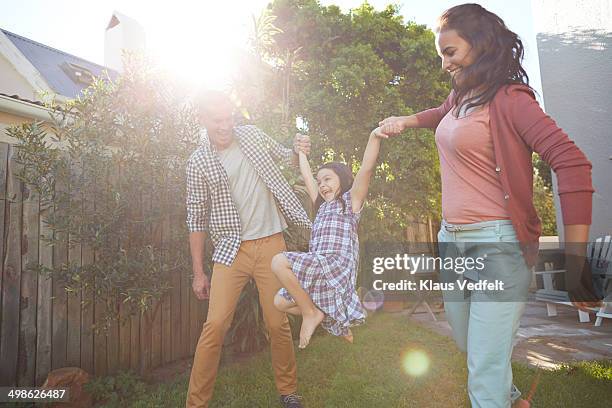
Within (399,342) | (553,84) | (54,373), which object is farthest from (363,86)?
(54,373)

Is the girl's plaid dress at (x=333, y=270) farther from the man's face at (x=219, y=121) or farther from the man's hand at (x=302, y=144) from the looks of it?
the man's face at (x=219, y=121)

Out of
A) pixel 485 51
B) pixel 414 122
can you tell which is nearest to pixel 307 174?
pixel 414 122

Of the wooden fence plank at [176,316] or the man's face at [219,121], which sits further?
the wooden fence plank at [176,316]

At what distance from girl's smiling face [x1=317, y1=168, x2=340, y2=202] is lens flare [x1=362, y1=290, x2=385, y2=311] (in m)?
5.31

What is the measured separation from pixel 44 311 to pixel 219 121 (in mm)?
2159

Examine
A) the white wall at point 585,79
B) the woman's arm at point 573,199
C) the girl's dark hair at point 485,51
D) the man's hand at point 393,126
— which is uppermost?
the white wall at point 585,79

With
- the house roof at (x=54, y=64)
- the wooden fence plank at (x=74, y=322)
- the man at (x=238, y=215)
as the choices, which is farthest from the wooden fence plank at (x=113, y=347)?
the house roof at (x=54, y=64)

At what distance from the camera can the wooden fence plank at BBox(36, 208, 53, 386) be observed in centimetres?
352

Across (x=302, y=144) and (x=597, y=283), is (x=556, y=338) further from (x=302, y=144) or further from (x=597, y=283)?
(x=302, y=144)

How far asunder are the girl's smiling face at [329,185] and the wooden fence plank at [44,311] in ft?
7.43

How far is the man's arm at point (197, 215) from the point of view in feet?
10.2

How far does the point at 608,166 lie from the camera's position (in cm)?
662

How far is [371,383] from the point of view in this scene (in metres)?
3.77

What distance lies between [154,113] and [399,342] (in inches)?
147
